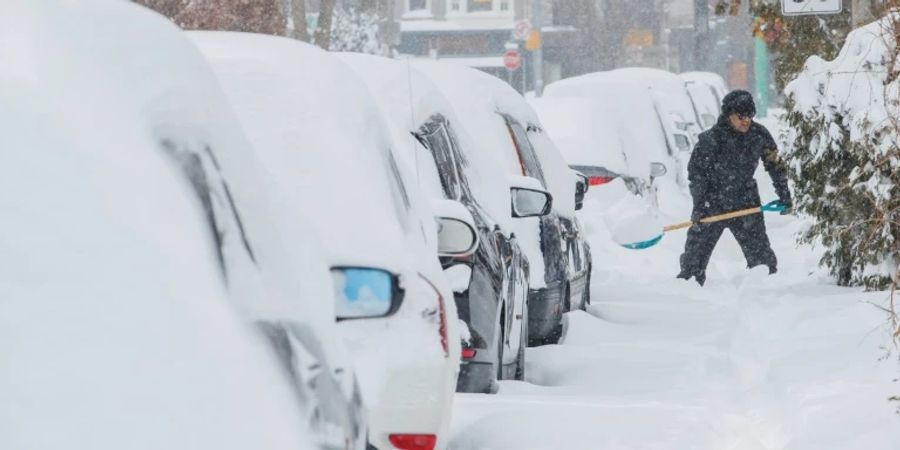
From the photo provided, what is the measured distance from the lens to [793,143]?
11523 millimetres

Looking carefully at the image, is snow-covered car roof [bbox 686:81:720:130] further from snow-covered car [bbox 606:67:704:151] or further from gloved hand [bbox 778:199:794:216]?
gloved hand [bbox 778:199:794:216]

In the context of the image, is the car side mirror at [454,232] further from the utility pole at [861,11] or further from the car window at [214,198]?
the utility pole at [861,11]

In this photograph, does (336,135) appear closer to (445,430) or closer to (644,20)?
(445,430)

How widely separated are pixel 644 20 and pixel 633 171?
46.9 metres

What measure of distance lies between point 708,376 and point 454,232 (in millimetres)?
2956

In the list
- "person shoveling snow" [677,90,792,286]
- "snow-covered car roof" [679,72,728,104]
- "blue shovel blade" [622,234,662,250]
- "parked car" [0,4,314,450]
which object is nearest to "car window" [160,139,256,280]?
"parked car" [0,4,314,450]

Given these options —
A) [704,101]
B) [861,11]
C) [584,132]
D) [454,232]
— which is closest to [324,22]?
[704,101]

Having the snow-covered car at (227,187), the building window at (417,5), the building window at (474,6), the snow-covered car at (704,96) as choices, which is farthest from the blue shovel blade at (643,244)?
the building window at (417,5)

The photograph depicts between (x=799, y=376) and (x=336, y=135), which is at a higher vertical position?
(x=336, y=135)

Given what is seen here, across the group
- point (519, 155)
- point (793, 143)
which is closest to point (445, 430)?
point (519, 155)

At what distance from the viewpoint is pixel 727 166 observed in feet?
45.7

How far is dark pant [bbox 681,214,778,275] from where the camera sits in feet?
45.5

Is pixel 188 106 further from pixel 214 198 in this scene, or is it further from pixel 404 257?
pixel 404 257

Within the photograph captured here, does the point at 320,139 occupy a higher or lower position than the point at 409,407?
higher
